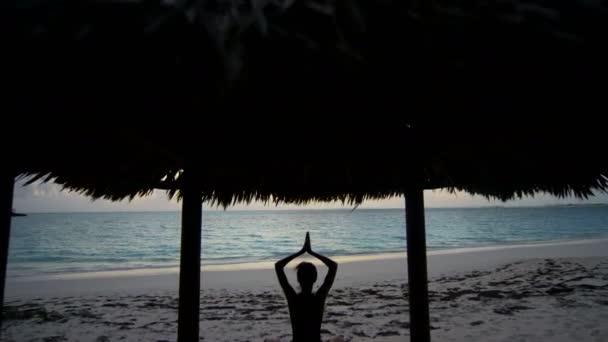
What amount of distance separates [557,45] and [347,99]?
2.83ft

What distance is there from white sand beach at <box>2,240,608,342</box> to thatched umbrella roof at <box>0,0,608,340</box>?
367 centimetres

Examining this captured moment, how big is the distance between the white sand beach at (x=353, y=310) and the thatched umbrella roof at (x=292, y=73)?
367 centimetres

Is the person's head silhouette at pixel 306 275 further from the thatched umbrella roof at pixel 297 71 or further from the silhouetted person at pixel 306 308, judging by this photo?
the thatched umbrella roof at pixel 297 71

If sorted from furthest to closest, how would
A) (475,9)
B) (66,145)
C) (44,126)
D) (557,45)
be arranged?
(66,145), (44,126), (557,45), (475,9)

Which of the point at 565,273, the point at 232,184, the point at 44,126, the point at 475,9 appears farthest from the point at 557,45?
the point at 565,273

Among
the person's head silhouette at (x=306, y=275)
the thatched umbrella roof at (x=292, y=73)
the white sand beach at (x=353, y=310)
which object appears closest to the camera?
the thatched umbrella roof at (x=292, y=73)

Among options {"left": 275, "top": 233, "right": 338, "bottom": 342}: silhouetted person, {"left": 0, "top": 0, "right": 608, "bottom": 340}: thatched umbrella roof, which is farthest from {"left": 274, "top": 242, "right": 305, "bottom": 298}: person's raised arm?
{"left": 0, "top": 0, "right": 608, "bottom": 340}: thatched umbrella roof

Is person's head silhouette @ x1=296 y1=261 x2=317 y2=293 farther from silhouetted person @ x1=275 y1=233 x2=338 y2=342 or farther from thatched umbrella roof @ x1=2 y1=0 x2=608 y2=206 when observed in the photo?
thatched umbrella roof @ x1=2 y1=0 x2=608 y2=206

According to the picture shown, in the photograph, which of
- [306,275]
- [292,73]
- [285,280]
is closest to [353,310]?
[285,280]

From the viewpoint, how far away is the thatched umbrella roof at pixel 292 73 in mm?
1460

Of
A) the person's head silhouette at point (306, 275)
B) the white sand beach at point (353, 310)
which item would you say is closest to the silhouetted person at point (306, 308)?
the person's head silhouette at point (306, 275)

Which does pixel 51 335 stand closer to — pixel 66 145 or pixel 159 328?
pixel 159 328

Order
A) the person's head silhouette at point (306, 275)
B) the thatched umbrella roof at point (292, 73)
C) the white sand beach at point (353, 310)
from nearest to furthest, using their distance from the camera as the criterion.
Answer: the thatched umbrella roof at point (292, 73) < the person's head silhouette at point (306, 275) < the white sand beach at point (353, 310)

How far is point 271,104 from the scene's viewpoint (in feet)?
5.91
